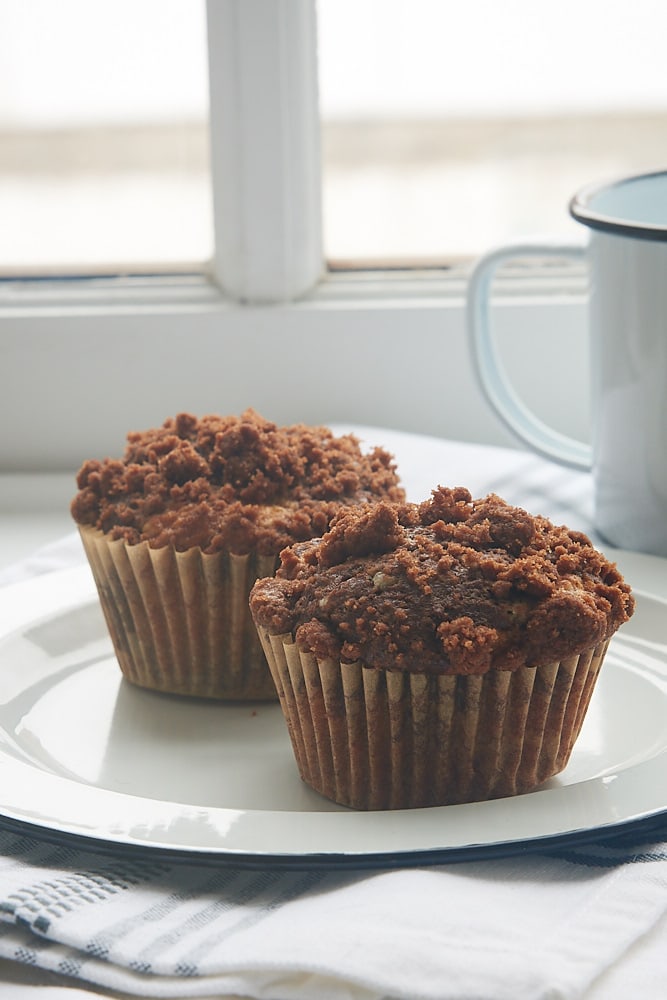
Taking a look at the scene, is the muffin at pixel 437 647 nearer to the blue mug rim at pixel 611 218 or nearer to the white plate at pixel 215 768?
the white plate at pixel 215 768

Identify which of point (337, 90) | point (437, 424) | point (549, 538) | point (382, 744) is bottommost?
point (437, 424)

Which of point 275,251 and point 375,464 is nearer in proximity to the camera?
point 375,464

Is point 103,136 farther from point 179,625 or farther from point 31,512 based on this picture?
point 179,625

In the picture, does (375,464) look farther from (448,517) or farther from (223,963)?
(223,963)

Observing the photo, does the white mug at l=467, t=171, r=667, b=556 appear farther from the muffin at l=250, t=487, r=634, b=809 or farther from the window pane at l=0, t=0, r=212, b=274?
the window pane at l=0, t=0, r=212, b=274

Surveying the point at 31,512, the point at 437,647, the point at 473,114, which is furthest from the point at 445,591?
the point at 473,114

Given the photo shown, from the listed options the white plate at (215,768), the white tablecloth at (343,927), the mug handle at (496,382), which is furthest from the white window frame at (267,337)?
the white tablecloth at (343,927)

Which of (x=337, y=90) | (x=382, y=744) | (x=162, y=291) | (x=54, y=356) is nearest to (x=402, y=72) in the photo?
(x=337, y=90)
